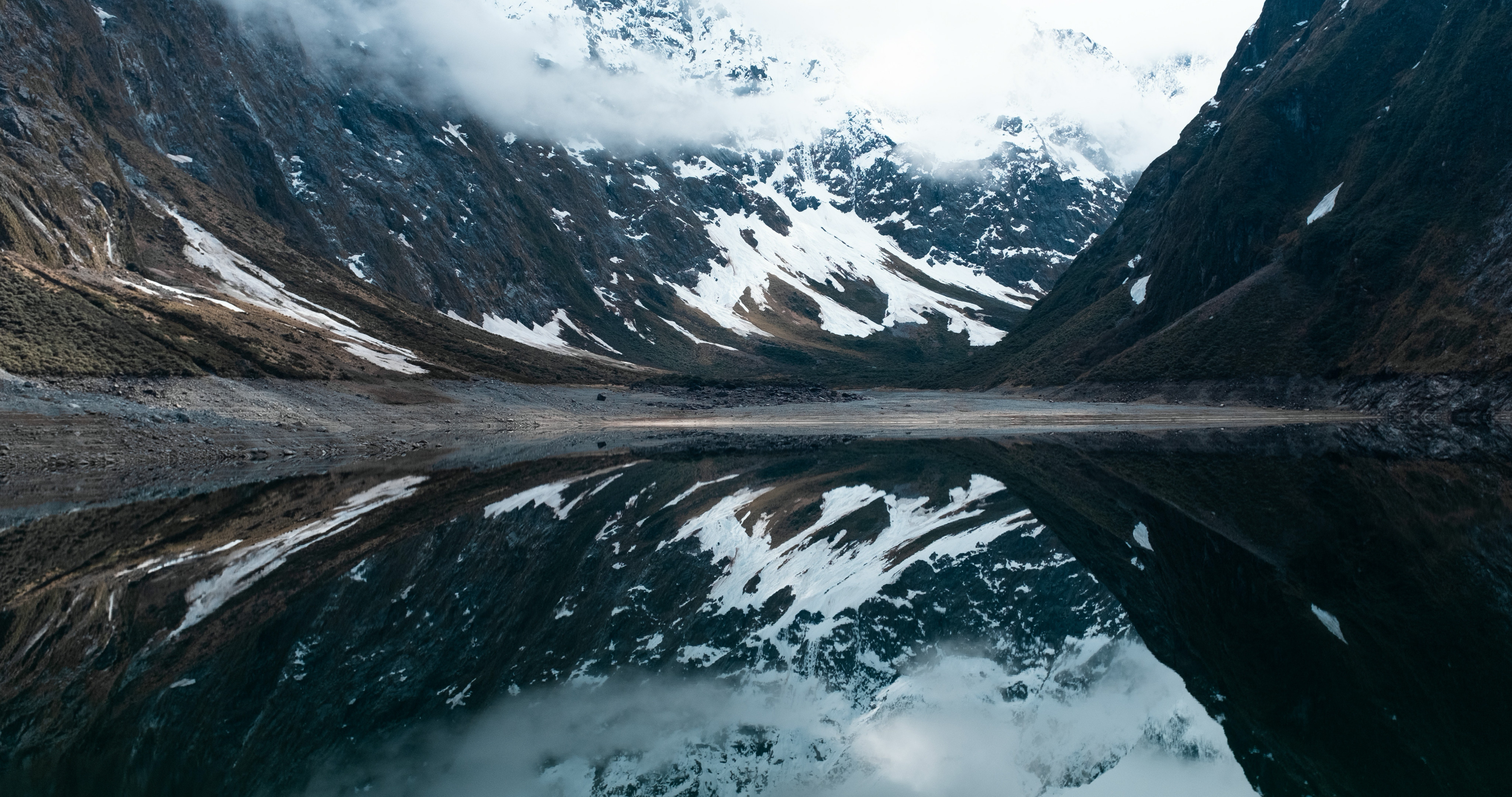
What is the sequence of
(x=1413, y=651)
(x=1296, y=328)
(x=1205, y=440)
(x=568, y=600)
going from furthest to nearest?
(x=1296, y=328)
(x=1205, y=440)
(x=568, y=600)
(x=1413, y=651)

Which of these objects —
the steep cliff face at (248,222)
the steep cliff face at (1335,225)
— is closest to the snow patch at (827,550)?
the steep cliff face at (248,222)

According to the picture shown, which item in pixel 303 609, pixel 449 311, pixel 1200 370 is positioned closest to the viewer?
pixel 303 609

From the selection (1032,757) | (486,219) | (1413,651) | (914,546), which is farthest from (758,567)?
(486,219)

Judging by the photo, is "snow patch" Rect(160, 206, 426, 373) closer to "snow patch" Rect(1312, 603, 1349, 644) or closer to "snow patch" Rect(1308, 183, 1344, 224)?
"snow patch" Rect(1312, 603, 1349, 644)

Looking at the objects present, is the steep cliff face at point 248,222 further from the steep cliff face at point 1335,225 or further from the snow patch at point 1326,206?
the snow patch at point 1326,206

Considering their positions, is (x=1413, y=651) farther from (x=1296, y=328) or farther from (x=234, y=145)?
(x=234, y=145)

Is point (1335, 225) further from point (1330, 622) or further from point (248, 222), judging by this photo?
point (248, 222)
